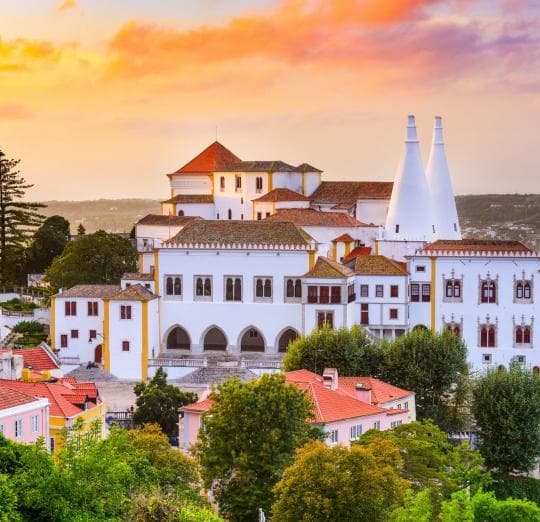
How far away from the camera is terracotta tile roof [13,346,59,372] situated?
53.7 meters

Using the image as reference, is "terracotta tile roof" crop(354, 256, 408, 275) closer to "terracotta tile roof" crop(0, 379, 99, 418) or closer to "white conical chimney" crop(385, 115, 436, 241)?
"white conical chimney" crop(385, 115, 436, 241)

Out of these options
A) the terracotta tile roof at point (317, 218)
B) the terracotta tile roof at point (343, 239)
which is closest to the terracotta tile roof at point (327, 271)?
the terracotta tile roof at point (343, 239)

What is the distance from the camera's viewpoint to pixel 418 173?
70625 millimetres

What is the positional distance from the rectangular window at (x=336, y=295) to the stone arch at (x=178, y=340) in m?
7.53

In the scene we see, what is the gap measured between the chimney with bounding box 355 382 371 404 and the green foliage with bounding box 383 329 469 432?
594cm

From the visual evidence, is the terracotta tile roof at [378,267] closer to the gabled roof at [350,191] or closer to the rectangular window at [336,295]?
the rectangular window at [336,295]

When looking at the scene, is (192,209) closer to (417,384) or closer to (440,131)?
(440,131)

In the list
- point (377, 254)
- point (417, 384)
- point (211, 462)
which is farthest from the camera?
point (377, 254)

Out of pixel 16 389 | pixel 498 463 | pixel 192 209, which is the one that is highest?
pixel 192 209

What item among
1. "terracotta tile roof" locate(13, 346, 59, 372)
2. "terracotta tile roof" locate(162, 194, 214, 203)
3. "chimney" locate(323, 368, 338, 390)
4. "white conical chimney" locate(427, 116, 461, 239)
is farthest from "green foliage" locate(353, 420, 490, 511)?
"terracotta tile roof" locate(162, 194, 214, 203)

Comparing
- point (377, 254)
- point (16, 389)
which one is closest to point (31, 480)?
point (16, 389)

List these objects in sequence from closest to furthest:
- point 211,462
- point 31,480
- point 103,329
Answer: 1. point 31,480
2. point 211,462
3. point 103,329

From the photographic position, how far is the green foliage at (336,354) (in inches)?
2181

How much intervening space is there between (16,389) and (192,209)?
43.3 meters
